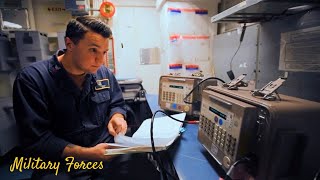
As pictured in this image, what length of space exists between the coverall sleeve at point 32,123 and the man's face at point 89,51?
269 millimetres

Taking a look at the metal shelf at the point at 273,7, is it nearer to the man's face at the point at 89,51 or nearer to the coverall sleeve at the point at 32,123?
the man's face at the point at 89,51

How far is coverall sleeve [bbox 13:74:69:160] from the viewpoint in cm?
101

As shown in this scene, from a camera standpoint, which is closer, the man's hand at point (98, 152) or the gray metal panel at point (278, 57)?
the gray metal panel at point (278, 57)

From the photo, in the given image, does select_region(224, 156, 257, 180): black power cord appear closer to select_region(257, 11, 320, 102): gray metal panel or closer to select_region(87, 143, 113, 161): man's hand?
select_region(257, 11, 320, 102): gray metal panel

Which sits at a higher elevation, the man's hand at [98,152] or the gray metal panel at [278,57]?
the gray metal panel at [278,57]

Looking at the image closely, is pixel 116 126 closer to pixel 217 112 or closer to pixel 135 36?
pixel 217 112

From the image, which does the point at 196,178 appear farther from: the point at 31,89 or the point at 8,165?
the point at 8,165

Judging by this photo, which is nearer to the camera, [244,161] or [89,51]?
[244,161]

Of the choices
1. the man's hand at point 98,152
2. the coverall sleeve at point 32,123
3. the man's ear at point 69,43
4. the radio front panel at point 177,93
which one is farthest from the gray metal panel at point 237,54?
the coverall sleeve at point 32,123

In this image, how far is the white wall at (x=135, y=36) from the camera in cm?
276

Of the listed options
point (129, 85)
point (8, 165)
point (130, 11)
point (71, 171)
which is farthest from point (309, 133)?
point (8, 165)

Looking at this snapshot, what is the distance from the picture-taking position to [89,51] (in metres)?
1.12

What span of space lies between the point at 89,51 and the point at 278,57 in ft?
3.64

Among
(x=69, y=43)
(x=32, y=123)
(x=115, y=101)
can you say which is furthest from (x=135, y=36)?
(x=32, y=123)
